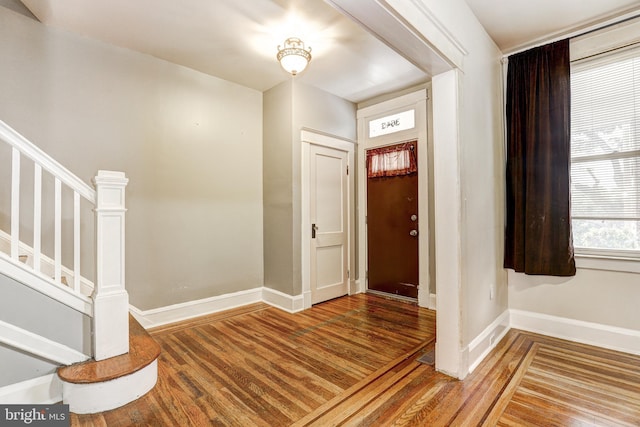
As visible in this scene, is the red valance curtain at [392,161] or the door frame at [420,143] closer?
the door frame at [420,143]

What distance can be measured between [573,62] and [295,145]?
2.90m

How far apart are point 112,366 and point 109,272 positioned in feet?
2.02

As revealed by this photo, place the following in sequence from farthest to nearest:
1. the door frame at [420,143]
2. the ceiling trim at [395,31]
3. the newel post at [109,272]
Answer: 1. the door frame at [420,143]
2. the newel post at [109,272]
3. the ceiling trim at [395,31]

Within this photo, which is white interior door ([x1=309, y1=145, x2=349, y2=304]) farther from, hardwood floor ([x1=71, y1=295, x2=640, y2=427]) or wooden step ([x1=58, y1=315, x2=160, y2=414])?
wooden step ([x1=58, y1=315, x2=160, y2=414])

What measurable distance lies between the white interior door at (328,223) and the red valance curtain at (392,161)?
15.6 inches

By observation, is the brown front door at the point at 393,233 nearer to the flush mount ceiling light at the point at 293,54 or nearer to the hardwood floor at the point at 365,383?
the hardwood floor at the point at 365,383

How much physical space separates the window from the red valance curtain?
5.36ft

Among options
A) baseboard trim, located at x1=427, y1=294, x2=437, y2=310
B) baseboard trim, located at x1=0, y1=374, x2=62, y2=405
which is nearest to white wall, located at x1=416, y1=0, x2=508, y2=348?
baseboard trim, located at x1=427, y1=294, x2=437, y2=310

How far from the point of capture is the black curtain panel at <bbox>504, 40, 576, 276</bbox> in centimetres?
269

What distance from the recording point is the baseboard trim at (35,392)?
1.75 metres

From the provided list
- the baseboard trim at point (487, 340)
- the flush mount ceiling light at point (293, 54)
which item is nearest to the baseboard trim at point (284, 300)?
the baseboard trim at point (487, 340)

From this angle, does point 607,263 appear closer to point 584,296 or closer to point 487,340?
point 584,296

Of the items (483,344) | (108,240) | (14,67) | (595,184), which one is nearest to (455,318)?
(483,344)

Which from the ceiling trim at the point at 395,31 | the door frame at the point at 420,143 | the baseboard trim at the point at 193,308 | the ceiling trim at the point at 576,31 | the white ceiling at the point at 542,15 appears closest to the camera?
the ceiling trim at the point at 395,31
